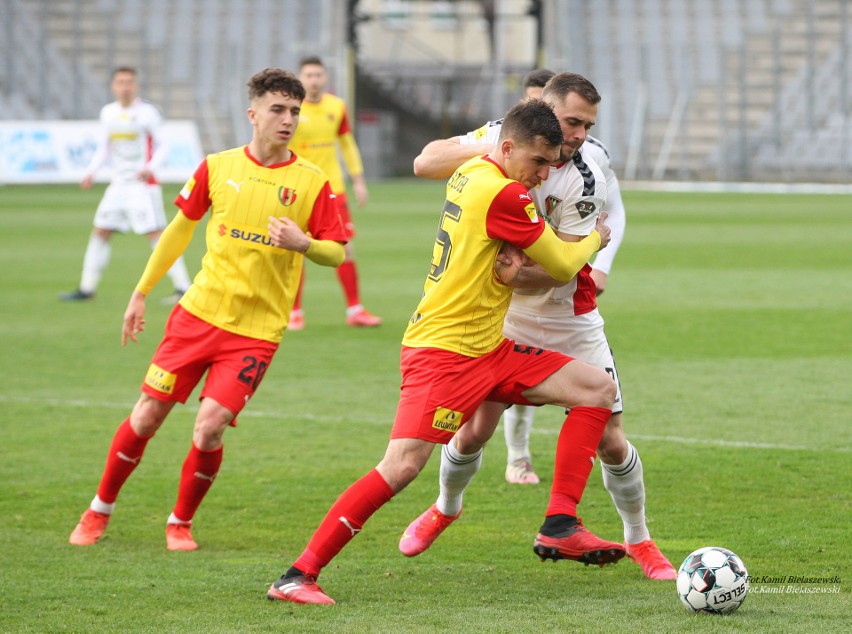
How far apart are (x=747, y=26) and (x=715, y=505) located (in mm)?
38062

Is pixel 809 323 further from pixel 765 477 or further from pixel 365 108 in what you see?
pixel 365 108

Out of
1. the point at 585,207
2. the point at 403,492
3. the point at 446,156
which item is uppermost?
the point at 446,156

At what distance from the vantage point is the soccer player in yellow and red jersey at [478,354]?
178 inches

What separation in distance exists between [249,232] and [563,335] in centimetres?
143

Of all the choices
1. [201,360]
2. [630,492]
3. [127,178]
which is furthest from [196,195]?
[127,178]

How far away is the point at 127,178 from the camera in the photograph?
13320mm

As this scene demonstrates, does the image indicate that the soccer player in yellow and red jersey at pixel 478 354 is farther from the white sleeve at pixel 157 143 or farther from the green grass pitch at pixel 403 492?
the white sleeve at pixel 157 143

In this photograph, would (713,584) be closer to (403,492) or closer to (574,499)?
(574,499)

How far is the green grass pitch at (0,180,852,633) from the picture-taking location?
14.9 ft

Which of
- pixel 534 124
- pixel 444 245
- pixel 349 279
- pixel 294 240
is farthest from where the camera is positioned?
pixel 349 279

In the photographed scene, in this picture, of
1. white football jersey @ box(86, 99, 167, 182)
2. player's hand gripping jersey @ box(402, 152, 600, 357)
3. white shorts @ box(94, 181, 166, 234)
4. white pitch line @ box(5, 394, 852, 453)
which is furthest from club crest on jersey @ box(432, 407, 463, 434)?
white football jersey @ box(86, 99, 167, 182)

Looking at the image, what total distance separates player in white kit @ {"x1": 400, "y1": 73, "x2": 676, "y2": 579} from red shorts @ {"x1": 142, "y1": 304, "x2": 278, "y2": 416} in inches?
35.3

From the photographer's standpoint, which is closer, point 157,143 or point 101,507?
point 101,507

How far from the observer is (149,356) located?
1037cm
